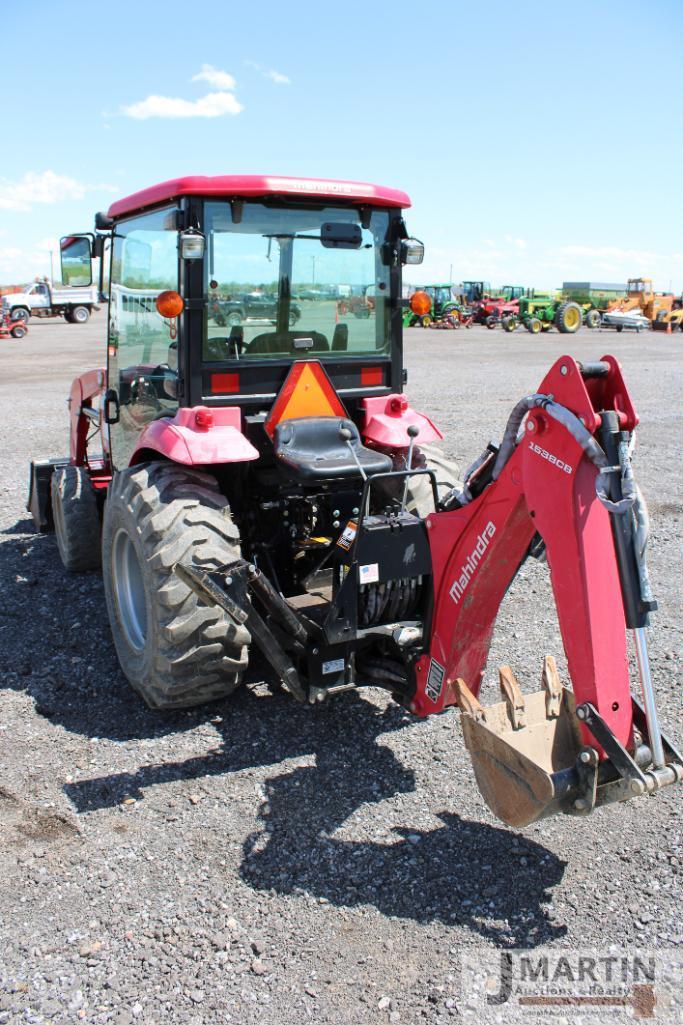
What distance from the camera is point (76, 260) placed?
4.75m

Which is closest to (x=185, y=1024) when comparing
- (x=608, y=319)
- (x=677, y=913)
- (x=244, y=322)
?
(x=677, y=913)

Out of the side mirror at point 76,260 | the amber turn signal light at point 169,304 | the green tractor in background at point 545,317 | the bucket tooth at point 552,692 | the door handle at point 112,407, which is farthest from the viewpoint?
the green tractor in background at point 545,317

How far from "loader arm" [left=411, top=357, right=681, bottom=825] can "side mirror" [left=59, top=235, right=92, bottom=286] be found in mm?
2844

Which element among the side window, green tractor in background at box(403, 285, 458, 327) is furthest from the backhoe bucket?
green tractor in background at box(403, 285, 458, 327)

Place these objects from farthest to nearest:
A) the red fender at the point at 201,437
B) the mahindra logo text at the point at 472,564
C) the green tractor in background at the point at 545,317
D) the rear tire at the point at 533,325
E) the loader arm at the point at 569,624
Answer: the rear tire at the point at 533,325
the green tractor in background at the point at 545,317
the red fender at the point at 201,437
the mahindra logo text at the point at 472,564
the loader arm at the point at 569,624

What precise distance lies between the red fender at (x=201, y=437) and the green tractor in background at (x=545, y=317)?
33.4 metres

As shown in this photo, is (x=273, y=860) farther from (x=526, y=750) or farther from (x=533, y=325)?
(x=533, y=325)

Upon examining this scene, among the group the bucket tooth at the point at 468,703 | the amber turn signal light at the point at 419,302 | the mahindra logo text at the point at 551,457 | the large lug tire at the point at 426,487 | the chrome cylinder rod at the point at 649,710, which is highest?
the amber turn signal light at the point at 419,302

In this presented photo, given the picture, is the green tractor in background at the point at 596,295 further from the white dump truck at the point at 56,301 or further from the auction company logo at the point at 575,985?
the auction company logo at the point at 575,985

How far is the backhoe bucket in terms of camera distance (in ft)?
8.76

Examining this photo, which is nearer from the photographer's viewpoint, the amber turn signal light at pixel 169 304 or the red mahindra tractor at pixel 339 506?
the red mahindra tractor at pixel 339 506

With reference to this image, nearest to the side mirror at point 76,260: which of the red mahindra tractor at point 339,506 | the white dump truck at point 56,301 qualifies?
the red mahindra tractor at point 339,506

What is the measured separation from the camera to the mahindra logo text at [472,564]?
324 cm

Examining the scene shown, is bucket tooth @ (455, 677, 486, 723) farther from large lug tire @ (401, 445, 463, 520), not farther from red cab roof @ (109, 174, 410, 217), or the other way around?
red cab roof @ (109, 174, 410, 217)
